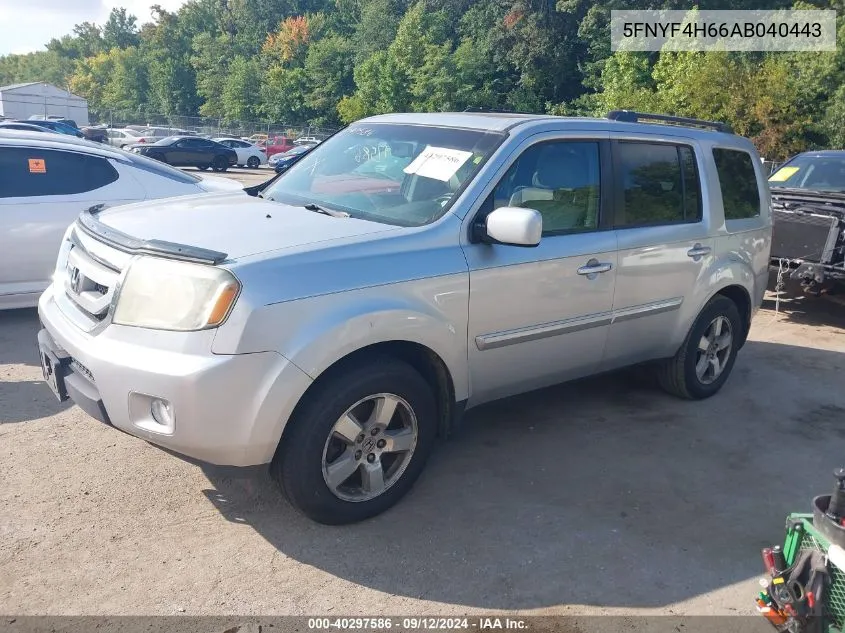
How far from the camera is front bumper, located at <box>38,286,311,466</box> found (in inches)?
117

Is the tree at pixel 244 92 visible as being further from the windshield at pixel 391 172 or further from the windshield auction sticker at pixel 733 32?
the windshield at pixel 391 172

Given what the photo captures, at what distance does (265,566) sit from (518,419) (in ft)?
7.17

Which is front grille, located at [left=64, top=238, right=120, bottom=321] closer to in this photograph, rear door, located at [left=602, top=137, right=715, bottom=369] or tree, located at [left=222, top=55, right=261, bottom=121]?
rear door, located at [left=602, top=137, right=715, bottom=369]

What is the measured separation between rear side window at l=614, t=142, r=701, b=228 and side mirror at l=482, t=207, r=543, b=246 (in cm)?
110

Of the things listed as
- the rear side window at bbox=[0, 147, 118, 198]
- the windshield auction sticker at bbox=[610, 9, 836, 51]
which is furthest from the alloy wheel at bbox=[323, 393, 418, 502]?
the windshield auction sticker at bbox=[610, 9, 836, 51]

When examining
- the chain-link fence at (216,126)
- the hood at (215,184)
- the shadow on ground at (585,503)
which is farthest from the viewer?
the chain-link fence at (216,126)

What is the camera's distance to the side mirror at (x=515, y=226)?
3.52 metres

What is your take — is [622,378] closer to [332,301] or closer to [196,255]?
[332,301]

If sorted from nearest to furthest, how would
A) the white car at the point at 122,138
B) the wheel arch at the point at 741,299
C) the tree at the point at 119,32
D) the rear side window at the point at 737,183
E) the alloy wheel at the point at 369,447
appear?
the alloy wheel at the point at 369,447 < the rear side window at the point at 737,183 < the wheel arch at the point at 741,299 < the white car at the point at 122,138 < the tree at the point at 119,32

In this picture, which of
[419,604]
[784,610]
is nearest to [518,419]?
[419,604]

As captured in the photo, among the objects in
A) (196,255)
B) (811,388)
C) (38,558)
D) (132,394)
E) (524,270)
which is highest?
(196,255)

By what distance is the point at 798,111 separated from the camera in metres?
30.3

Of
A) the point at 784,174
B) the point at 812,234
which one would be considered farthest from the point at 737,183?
the point at 784,174

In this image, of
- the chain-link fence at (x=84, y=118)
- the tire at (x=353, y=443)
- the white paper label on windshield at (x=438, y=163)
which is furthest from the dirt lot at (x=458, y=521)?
the chain-link fence at (x=84, y=118)
